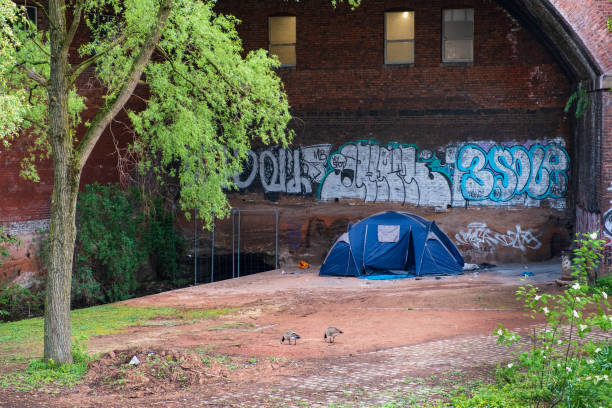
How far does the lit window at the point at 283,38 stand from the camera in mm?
20578

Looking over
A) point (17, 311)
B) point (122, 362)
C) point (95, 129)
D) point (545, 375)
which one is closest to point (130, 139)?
point (17, 311)

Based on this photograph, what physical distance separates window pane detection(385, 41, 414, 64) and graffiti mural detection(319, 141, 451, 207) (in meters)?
2.68

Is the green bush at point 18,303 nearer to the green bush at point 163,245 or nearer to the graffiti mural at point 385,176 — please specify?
the green bush at point 163,245

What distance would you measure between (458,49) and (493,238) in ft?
19.7

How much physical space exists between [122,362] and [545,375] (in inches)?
215

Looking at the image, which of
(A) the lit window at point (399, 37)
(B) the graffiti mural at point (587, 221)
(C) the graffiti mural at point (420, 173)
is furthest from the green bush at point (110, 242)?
(B) the graffiti mural at point (587, 221)

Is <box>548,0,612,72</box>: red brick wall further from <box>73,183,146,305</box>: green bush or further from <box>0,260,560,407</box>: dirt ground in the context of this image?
<box>73,183,146,305</box>: green bush

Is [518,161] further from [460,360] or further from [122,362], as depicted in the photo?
[122,362]

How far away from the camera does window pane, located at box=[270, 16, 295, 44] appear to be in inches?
811

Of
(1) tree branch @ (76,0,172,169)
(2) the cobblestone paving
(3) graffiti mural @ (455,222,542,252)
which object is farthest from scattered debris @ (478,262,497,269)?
(1) tree branch @ (76,0,172,169)

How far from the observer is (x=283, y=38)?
20656 millimetres

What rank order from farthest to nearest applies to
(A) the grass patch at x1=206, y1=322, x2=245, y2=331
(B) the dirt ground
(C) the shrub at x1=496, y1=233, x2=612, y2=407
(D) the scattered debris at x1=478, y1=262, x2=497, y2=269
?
→ (D) the scattered debris at x1=478, y1=262, x2=497, y2=269, (A) the grass patch at x1=206, y1=322, x2=245, y2=331, (B) the dirt ground, (C) the shrub at x1=496, y1=233, x2=612, y2=407

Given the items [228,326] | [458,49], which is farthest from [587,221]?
[228,326]

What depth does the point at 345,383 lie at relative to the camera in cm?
799
